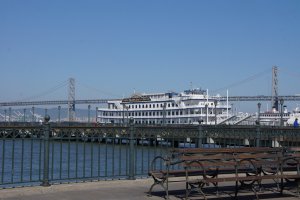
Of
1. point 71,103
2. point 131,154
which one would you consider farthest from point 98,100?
point 131,154

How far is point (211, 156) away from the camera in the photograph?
29.9 ft

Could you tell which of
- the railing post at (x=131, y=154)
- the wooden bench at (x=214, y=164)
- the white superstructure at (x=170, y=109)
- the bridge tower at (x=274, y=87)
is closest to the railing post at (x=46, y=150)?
the railing post at (x=131, y=154)

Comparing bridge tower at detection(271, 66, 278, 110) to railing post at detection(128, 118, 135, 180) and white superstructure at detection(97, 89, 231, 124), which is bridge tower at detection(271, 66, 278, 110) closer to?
white superstructure at detection(97, 89, 231, 124)

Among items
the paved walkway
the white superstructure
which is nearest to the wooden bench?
the paved walkway

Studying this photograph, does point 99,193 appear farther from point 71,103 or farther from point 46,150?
point 71,103

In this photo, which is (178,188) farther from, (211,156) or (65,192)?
(65,192)

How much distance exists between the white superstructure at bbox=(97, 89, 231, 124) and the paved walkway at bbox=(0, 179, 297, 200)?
250 feet

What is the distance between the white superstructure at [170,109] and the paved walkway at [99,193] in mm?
76099

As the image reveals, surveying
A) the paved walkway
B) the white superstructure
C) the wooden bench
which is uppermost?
the white superstructure

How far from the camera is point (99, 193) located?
31.6 ft

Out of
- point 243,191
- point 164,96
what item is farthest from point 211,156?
point 164,96

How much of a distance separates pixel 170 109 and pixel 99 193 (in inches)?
3450

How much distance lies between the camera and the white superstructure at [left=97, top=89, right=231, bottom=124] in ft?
301

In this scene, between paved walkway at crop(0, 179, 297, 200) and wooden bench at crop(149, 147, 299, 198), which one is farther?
paved walkway at crop(0, 179, 297, 200)
